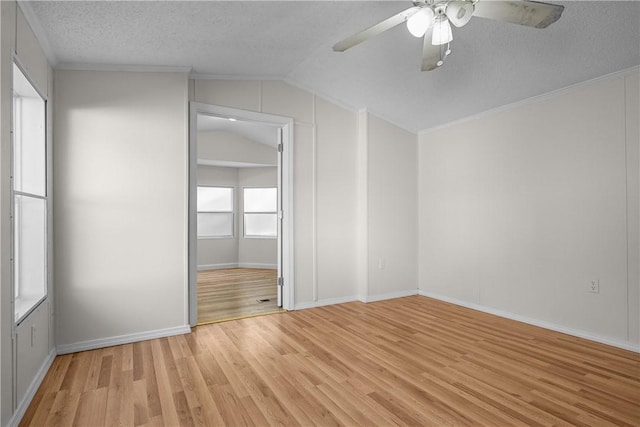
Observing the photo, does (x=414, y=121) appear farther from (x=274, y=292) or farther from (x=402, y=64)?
(x=274, y=292)

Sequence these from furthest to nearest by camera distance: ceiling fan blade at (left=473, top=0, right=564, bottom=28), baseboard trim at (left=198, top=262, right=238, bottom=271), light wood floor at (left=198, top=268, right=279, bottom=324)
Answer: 1. baseboard trim at (left=198, top=262, right=238, bottom=271)
2. light wood floor at (left=198, top=268, right=279, bottom=324)
3. ceiling fan blade at (left=473, top=0, right=564, bottom=28)

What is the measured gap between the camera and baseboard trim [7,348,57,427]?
184 centimetres

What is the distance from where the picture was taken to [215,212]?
7.38 meters

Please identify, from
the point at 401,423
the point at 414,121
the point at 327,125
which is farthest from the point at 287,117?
the point at 401,423

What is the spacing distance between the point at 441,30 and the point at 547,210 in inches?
93.5

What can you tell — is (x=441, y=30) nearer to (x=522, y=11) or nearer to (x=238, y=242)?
(x=522, y=11)

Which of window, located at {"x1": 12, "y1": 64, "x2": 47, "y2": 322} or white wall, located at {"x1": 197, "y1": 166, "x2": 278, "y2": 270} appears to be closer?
window, located at {"x1": 12, "y1": 64, "x2": 47, "y2": 322}

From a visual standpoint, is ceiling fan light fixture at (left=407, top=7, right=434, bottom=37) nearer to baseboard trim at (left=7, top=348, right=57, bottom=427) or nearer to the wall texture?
the wall texture

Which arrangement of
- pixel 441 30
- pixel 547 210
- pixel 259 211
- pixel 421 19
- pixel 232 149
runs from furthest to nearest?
pixel 259 211 → pixel 232 149 → pixel 547 210 → pixel 441 30 → pixel 421 19

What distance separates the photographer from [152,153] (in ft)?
10.3

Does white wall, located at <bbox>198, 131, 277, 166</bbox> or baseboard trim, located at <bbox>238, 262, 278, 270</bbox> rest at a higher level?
white wall, located at <bbox>198, 131, 277, 166</bbox>

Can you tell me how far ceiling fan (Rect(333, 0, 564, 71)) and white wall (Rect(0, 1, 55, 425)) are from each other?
1.88m

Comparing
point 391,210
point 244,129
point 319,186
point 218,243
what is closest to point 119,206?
point 319,186

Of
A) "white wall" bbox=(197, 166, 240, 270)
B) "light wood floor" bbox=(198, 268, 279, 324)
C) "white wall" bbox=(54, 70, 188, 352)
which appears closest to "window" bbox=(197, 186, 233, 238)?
"white wall" bbox=(197, 166, 240, 270)
